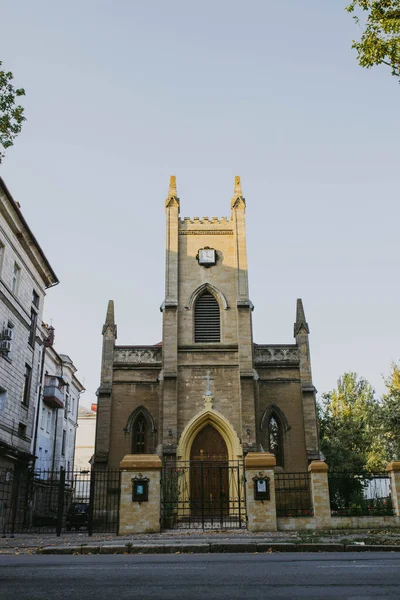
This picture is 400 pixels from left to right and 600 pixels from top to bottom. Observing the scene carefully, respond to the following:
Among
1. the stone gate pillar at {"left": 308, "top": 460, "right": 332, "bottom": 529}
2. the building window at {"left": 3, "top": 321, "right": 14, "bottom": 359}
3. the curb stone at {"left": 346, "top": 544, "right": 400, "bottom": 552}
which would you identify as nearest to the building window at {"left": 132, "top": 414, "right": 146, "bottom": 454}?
the building window at {"left": 3, "top": 321, "right": 14, "bottom": 359}

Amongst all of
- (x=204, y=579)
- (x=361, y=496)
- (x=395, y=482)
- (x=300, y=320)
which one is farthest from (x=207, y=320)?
(x=204, y=579)

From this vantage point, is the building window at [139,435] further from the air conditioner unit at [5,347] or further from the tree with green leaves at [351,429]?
the tree with green leaves at [351,429]

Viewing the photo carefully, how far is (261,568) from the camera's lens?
27.4 feet

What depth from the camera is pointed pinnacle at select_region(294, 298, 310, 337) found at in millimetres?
28078

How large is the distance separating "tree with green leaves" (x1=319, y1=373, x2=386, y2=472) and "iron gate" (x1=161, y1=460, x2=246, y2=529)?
9.35 m

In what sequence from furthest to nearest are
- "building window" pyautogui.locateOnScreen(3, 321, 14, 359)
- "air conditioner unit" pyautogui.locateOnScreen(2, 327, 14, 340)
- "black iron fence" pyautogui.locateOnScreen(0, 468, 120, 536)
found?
1. "building window" pyautogui.locateOnScreen(3, 321, 14, 359)
2. "air conditioner unit" pyautogui.locateOnScreen(2, 327, 14, 340)
3. "black iron fence" pyautogui.locateOnScreen(0, 468, 120, 536)

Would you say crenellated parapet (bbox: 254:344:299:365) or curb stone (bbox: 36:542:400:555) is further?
crenellated parapet (bbox: 254:344:299:365)

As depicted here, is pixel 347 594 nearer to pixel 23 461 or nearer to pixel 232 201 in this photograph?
pixel 23 461

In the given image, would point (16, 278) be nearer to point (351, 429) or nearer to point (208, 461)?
point (208, 461)

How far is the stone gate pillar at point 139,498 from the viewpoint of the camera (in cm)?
1655

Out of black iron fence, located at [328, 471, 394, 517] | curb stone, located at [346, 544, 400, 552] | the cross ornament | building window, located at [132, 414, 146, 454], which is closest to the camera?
curb stone, located at [346, 544, 400, 552]

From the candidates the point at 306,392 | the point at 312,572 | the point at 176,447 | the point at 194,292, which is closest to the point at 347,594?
the point at 312,572

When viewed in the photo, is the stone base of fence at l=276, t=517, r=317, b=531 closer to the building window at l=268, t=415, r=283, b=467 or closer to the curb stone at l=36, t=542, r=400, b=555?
the curb stone at l=36, t=542, r=400, b=555

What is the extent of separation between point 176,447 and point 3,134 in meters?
15.9
